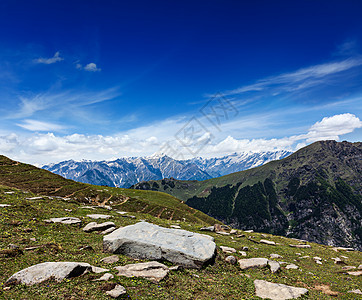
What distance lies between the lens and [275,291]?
19.3 m

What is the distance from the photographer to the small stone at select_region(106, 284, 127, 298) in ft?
45.6

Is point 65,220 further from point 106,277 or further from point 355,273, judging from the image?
point 355,273

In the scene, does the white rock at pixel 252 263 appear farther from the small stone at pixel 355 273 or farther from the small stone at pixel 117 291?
the small stone at pixel 117 291

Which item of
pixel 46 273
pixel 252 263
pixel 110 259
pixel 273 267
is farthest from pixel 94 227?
pixel 273 267

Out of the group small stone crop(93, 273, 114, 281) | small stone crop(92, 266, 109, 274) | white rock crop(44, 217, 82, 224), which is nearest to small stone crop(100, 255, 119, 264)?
small stone crop(92, 266, 109, 274)

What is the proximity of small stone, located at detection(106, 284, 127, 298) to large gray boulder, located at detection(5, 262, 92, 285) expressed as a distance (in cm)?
345

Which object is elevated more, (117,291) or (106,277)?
(106,277)

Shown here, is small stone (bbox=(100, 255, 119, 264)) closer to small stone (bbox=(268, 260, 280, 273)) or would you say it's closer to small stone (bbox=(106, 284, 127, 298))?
small stone (bbox=(106, 284, 127, 298))

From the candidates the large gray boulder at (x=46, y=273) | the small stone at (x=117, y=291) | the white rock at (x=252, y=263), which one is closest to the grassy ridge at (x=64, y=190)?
the large gray boulder at (x=46, y=273)

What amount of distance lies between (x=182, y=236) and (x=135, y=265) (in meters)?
Result: 8.02

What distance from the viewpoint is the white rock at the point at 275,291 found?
60.7 ft

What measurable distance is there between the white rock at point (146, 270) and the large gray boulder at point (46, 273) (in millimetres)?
3409

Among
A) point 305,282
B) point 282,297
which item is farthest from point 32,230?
point 305,282

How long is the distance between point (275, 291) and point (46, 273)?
68.5ft
